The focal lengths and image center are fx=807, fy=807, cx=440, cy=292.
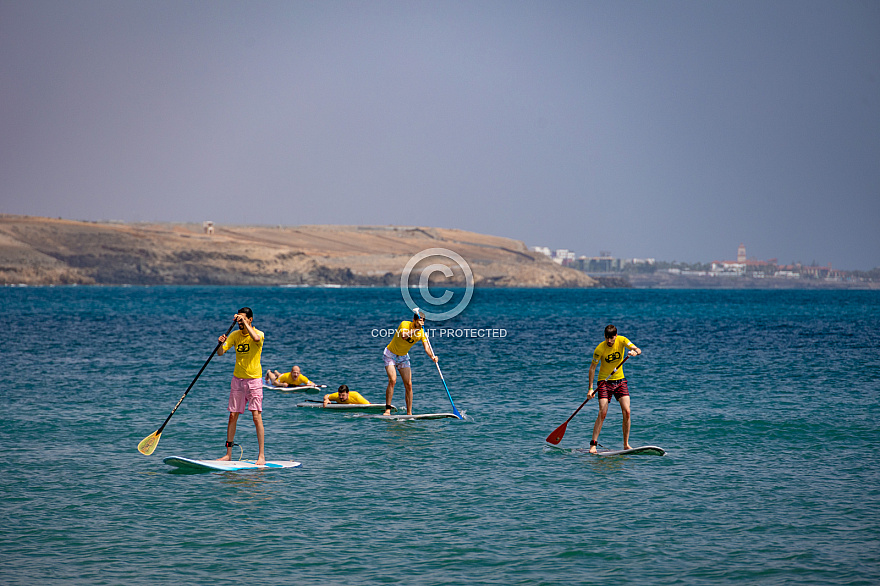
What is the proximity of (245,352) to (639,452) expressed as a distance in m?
8.73

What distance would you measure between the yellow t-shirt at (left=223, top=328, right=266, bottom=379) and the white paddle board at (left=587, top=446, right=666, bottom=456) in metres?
7.67

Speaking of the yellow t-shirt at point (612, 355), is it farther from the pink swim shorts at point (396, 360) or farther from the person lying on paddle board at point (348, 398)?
the person lying on paddle board at point (348, 398)

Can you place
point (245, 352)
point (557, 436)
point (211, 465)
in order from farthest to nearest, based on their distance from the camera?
point (557, 436), point (211, 465), point (245, 352)

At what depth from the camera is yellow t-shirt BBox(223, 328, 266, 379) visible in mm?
14953

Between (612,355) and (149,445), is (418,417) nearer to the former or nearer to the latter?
(612,355)

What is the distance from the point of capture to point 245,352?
1510 cm

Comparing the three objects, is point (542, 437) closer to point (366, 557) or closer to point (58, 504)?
point (366, 557)

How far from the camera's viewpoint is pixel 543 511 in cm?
1335

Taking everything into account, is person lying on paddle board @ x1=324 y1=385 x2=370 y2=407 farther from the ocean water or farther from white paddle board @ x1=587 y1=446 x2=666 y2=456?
white paddle board @ x1=587 y1=446 x2=666 y2=456

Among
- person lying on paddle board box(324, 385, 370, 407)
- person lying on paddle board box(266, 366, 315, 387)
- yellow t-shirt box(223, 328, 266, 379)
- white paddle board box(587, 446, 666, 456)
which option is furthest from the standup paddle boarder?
person lying on paddle board box(266, 366, 315, 387)

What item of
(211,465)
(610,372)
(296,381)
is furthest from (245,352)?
(296,381)

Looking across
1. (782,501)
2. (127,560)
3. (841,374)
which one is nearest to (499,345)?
(841,374)

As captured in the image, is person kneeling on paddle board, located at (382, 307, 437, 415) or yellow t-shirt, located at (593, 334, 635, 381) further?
person kneeling on paddle board, located at (382, 307, 437, 415)

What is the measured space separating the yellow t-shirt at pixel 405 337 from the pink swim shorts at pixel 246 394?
261 inches
